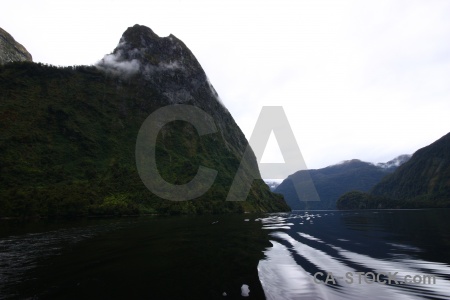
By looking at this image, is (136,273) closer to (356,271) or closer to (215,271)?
(215,271)

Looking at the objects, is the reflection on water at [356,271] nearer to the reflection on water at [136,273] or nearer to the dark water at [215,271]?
the dark water at [215,271]

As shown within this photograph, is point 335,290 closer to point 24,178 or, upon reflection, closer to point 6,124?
point 24,178

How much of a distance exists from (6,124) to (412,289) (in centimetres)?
19977

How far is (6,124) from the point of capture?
151750 mm

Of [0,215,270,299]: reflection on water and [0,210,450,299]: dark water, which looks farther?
[0,210,450,299]: dark water

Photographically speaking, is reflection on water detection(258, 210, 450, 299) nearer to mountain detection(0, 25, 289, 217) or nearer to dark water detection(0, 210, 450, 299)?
dark water detection(0, 210, 450, 299)

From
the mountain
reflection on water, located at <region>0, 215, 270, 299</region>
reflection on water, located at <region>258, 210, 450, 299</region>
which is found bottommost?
reflection on water, located at <region>258, 210, 450, 299</region>

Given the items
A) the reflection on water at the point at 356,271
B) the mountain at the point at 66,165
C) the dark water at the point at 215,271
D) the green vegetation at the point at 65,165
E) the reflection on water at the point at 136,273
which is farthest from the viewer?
the mountain at the point at 66,165

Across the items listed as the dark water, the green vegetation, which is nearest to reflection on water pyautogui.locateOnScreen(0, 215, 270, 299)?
the dark water

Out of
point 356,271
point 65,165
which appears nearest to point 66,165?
point 65,165

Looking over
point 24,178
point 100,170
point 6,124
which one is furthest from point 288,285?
point 6,124

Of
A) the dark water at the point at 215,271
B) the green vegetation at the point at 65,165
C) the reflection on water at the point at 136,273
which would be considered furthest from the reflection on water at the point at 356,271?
the green vegetation at the point at 65,165

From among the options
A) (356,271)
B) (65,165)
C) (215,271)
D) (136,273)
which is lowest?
(356,271)

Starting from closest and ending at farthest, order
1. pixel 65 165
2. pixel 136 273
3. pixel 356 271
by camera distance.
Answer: pixel 136 273 < pixel 356 271 < pixel 65 165
